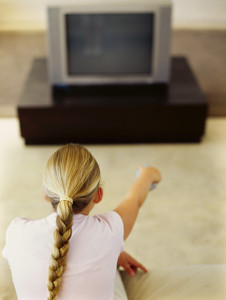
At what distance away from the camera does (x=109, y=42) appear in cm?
290

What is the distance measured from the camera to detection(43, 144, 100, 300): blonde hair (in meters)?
1.14

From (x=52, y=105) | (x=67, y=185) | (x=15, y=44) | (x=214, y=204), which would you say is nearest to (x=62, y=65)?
(x=52, y=105)

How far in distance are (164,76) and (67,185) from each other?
2004mm

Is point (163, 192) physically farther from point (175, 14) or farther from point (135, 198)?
point (175, 14)

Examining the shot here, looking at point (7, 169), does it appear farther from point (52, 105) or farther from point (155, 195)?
point (155, 195)

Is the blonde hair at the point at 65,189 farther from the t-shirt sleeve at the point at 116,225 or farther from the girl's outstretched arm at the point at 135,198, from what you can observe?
the girl's outstretched arm at the point at 135,198

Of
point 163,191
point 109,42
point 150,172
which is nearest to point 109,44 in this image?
point 109,42

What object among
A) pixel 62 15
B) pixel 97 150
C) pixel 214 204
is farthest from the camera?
pixel 97 150

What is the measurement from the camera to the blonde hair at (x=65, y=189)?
1.14 metres

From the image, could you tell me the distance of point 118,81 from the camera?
3033 mm

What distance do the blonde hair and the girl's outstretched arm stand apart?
0.18m

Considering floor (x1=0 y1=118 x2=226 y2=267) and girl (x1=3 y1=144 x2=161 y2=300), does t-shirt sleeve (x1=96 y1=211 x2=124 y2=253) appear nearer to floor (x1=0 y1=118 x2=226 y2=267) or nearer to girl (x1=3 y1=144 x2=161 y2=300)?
girl (x1=3 y1=144 x2=161 y2=300)

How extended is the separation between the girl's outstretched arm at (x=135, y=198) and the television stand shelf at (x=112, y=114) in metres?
1.30

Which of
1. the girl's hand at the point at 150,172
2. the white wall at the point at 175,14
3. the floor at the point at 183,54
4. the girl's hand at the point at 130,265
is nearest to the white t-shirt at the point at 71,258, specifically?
the girl's hand at the point at 130,265
